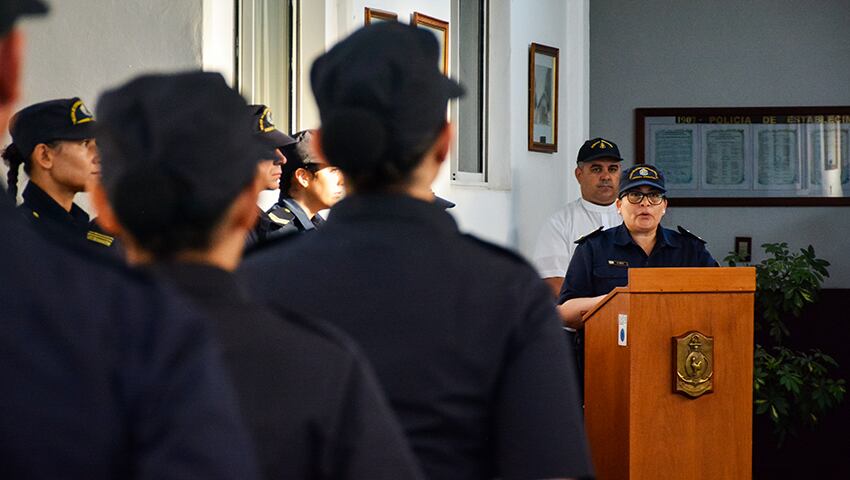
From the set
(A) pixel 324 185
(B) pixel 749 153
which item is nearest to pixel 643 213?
(A) pixel 324 185

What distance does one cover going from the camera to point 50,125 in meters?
2.82

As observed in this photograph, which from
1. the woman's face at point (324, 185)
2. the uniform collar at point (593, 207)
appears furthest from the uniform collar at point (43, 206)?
the uniform collar at point (593, 207)

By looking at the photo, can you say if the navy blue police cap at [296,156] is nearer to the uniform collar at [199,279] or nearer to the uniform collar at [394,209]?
the uniform collar at [394,209]

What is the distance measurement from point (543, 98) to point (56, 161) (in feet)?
13.8

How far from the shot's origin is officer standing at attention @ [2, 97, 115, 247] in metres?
2.79

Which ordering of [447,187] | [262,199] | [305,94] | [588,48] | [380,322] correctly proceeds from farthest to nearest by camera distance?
[588,48], [447,187], [305,94], [262,199], [380,322]

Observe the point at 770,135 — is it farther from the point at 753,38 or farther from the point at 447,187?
the point at 447,187

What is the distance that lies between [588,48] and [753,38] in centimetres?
111

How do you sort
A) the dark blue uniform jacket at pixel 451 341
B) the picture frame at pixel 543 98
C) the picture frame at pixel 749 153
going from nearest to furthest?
the dark blue uniform jacket at pixel 451 341
the picture frame at pixel 543 98
the picture frame at pixel 749 153

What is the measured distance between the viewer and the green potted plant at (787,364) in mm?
6055

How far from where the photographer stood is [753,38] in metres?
7.61

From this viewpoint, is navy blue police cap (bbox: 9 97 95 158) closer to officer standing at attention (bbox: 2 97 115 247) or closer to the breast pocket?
officer standing at attention (bbox: 2 97 115 247)

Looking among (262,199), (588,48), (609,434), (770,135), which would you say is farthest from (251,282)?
(770,135)

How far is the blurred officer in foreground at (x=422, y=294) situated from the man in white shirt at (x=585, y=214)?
→ 4.29 meters
